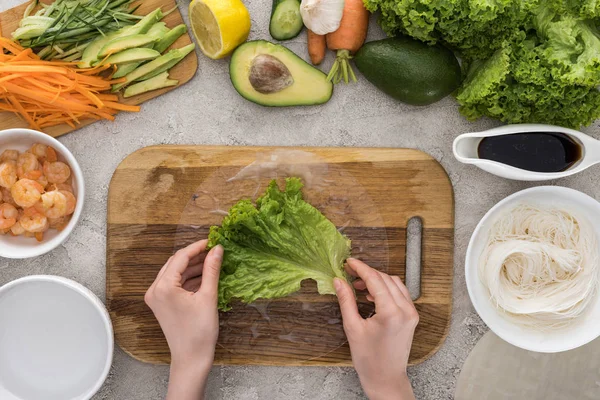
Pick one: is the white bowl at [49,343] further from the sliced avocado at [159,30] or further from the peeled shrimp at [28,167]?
the sliced avocado at [159,30]

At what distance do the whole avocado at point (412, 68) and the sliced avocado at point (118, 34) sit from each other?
63 cm

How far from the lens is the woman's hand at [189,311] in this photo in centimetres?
154

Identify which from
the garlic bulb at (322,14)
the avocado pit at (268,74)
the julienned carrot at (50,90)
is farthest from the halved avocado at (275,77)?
the julienned carrot at (50,90)

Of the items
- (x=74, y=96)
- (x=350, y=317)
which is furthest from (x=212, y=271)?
(x=74, y=96)

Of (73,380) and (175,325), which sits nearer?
(175,325)

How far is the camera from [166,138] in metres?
1.77

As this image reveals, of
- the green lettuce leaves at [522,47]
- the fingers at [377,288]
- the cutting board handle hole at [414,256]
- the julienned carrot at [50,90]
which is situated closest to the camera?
the green lettuce leaves at [522,47]

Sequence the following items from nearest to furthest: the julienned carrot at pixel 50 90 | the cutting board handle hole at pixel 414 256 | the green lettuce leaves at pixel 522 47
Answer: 1. the green lettuce leaves at pixel 522 47
2. the julienned carrot at pixel 50 90
3. the cutting board handle hole at pixel 414 256

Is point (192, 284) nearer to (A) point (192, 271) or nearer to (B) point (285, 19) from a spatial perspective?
(A) point (192, 271)

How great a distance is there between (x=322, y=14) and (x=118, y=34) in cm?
61

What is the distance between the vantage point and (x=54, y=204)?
1.61 meters

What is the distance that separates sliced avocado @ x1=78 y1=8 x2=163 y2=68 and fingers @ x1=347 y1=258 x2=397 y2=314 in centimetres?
93

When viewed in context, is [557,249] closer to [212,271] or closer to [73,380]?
[212,271]

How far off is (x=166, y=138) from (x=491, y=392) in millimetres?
1285
